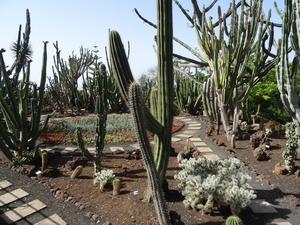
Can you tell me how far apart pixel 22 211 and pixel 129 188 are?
4.44ft

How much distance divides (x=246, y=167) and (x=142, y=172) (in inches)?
71.8

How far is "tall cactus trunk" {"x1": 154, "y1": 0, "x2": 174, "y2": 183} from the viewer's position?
9.13ft

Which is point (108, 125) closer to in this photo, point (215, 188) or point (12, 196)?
point (12, 196)

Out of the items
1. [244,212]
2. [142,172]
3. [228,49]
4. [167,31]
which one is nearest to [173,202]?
[244,212]

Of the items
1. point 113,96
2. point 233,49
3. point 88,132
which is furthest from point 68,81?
point 233,49

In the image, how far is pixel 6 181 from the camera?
3939mm

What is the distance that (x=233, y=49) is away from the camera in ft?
19.5

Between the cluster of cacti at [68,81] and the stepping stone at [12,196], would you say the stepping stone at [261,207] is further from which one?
the cluster of cacti at [68,81]

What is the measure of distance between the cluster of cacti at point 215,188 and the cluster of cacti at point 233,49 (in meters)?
3.03

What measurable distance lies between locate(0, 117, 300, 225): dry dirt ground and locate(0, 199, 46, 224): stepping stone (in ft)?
0.92

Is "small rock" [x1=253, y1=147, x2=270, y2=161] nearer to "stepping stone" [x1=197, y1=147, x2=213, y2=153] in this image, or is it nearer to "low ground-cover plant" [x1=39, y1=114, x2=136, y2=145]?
"stepping stone" [x1=197, y1=147, x2=213, y2=153]

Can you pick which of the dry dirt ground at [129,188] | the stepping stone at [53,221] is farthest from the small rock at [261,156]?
the stepping stone at [53,221]

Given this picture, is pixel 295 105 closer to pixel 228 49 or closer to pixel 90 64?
pixel 228 49

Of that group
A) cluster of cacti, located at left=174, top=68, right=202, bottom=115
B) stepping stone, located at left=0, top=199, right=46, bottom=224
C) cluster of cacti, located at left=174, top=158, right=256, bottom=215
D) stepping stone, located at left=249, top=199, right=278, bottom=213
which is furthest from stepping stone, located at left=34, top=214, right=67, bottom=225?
cluster of cacti, located at left=174, top=68, right=202, bottom=115
